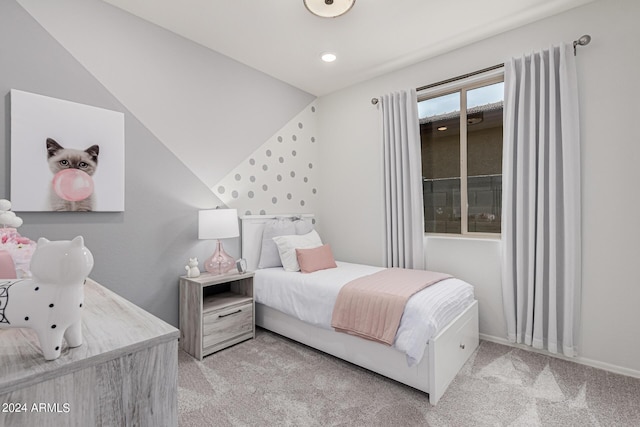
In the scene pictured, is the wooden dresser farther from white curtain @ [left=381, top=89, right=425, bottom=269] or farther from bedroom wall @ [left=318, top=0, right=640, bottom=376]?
bedroom wall @ [left=318, top=0, right=640, bottom=376]

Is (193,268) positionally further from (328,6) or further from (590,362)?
(590,362)

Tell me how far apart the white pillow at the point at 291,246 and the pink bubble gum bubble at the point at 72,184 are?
1.63 metres

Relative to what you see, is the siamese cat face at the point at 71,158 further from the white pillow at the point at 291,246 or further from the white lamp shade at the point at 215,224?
the white pillow at the point at 291,246

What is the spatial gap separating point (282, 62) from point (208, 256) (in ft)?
7.03

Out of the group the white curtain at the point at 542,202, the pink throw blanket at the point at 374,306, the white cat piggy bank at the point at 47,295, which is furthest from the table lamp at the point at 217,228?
the white curtain at the point at 542,202

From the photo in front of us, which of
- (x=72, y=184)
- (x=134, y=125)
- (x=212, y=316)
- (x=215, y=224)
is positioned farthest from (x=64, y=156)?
(x=212, y=316)

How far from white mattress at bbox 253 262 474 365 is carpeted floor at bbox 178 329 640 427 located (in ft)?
1.06

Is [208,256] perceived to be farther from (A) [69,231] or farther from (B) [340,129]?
(B) [340,129]

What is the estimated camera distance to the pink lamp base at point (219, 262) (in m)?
2.79

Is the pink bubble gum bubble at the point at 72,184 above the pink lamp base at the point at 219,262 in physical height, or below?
above

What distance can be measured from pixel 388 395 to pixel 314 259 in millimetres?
1358

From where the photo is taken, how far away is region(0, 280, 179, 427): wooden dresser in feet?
2.09

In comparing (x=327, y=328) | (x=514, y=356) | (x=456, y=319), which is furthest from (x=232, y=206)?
(x=514, y=356)

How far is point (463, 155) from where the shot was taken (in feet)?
9.91
